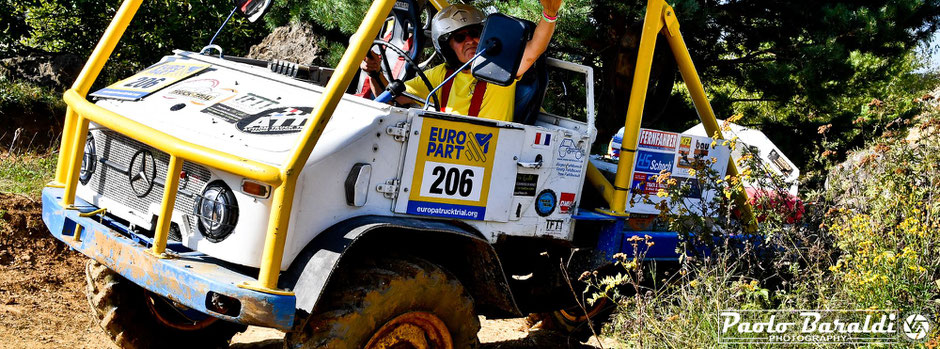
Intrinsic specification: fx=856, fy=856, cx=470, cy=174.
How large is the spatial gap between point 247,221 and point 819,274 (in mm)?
3055

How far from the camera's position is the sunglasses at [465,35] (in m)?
5.19

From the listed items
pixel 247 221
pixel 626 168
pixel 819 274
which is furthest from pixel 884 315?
pixel 247 221

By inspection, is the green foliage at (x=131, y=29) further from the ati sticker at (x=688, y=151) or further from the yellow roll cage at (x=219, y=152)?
the ati sticker at (x=688, y=151)

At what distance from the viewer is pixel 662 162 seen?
5395 mm

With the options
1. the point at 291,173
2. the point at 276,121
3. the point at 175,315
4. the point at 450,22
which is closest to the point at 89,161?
the point at 175,315

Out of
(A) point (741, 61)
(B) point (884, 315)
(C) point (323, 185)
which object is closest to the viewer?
(C) point (323, 185)

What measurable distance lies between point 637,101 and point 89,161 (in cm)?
310

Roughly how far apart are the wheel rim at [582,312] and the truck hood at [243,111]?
2.64 metres

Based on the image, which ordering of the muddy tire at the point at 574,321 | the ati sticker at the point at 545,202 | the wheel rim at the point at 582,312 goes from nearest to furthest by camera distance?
the ati sticker at the point at 545,202 → the wheel rim at the point at 582,312 → the muddy tire at the point at 574,321

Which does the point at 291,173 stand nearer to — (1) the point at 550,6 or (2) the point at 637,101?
(1) the point at 550,6

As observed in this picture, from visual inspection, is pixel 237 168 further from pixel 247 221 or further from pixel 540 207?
pixel 540 207

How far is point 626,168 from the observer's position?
17.0ft

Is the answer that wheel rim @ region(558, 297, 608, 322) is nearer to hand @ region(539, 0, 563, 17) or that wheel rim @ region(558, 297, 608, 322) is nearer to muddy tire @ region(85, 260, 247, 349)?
hand @ region(539, 0, 563, 17)

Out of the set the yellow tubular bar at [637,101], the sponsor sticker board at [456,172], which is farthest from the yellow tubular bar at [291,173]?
the yellow tubular bar at [637,101]
